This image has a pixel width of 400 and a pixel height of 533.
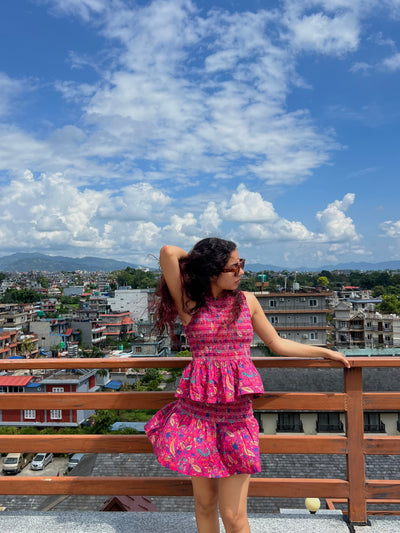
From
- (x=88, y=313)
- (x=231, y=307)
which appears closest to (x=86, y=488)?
(x=231, y=307)

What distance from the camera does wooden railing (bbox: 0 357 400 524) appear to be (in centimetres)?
210

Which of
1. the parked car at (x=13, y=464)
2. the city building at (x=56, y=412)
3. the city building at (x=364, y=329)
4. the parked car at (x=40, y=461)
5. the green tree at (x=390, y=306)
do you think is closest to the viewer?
the parked car at (x=13, y=464)

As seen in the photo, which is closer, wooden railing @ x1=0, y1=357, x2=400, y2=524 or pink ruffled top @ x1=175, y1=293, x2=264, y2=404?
pink ruffled top @ x1=175, y1=293, x2=264, y2=404

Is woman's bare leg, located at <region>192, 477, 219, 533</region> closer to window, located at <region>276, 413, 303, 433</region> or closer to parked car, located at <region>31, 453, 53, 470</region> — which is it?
window, located at <region>276, 413, 303, 433</region>

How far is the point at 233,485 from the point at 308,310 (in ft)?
103

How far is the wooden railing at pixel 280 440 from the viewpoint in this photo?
6.88ft

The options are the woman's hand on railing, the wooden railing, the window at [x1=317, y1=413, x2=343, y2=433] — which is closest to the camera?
the woman's hand on railing

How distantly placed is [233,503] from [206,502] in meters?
0.13

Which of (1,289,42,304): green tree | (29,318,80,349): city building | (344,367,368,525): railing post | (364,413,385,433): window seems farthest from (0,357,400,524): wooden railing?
(1,289,42,304): green tree

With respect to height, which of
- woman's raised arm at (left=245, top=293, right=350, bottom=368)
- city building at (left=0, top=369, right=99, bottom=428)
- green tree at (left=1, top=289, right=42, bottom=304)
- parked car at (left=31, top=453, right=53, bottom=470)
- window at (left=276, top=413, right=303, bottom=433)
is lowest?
parked car at (left=31, top=453, right=53, bottom=470)

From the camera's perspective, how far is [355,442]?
2127 millimetres

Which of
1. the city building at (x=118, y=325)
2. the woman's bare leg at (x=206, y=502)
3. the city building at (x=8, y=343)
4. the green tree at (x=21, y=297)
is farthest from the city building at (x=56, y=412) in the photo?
the green tree at (x=21, y=297)

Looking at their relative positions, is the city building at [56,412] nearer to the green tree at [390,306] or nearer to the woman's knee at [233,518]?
the woman's knee at [233,518]

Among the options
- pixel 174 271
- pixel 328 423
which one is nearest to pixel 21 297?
pixel 328 423
